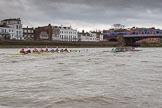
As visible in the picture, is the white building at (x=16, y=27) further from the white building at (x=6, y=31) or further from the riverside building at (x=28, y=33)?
the riverside building at (x=28, y=33)

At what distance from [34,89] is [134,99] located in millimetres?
6087

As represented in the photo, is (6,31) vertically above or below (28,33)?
above

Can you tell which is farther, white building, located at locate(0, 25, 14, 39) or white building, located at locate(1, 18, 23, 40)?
white building, located at locate(1, 18, 23, 40)

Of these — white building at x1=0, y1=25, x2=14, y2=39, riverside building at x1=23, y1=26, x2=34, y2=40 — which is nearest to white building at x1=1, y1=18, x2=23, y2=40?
white building at x1=0, y1=25, x2=14, y2=39

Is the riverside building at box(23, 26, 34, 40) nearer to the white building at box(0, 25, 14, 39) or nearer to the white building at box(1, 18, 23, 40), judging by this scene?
the white building at box(1, 18, 23, 40)

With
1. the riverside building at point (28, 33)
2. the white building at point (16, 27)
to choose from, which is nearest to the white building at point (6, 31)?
the white building at point (16, 27)

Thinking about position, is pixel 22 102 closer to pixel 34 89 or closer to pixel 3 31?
pixel 34 89

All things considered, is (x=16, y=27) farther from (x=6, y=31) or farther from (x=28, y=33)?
(x=28, y=33)

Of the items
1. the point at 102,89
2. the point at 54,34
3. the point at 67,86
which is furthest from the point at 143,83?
the point at 54,34

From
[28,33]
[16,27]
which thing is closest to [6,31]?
[16,27]

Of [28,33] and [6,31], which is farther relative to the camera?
[28,33]

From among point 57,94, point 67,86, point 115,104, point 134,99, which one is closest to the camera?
point 115,104

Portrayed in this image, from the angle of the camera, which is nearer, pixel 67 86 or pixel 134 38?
pixel 67 86

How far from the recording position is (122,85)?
20.7m
